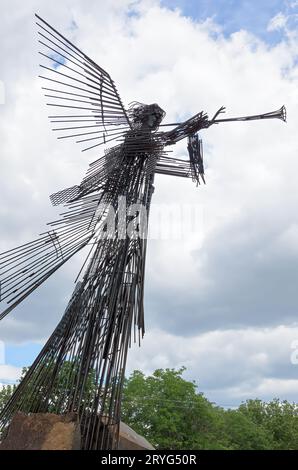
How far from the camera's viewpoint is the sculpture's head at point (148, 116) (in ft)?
24.4

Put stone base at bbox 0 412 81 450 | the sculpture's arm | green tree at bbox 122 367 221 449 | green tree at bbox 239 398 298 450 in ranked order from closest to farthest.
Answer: stone base at bbox 0 412 81 450
the sculpture's arm
green tree at bbox 122 367 221 449
green tree at bbox 239 398 298 450

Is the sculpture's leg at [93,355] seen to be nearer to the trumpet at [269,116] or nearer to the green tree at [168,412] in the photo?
the trumpet at [269,116]

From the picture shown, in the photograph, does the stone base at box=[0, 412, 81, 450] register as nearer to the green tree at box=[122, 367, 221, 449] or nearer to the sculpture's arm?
the sculpture's arm

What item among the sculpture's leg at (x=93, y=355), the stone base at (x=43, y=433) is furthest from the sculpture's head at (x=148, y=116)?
the stone base at (x=43, y=433)

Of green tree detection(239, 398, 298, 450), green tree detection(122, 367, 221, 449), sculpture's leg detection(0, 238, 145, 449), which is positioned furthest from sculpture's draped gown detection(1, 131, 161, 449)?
green tree detection(239, 398, 298, 450)

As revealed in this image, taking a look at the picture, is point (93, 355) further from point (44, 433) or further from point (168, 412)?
point (168, 412)

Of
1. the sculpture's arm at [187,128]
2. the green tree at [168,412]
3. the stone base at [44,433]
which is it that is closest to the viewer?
the stone base at [44,433]

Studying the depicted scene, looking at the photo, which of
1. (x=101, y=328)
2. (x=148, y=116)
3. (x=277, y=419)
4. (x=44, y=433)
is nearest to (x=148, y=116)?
(x=148, y=116)

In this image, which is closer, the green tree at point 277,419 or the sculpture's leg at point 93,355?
the sculpture's leg at point 93,355

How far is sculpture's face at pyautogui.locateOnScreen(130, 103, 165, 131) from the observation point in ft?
24.4

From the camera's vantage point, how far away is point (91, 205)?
7.13 m

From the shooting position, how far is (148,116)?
746 cm
